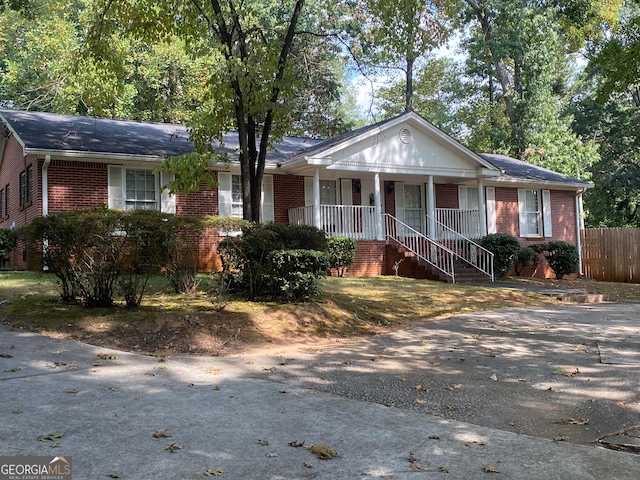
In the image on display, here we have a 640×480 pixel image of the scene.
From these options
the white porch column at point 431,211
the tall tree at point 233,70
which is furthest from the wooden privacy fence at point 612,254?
the tall tree at point 233,70

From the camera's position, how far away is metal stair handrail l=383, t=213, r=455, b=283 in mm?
17455

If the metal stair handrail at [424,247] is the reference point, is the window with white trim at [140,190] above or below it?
above

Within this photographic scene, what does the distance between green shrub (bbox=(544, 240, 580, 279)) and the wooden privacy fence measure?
2433 millimetres

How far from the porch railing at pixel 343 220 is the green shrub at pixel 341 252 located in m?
1.10

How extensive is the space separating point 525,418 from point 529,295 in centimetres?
984

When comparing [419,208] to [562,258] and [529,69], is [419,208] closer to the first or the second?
[562,258]

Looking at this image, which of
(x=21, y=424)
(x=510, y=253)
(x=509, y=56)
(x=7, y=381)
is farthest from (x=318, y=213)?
(x=509, y=56)

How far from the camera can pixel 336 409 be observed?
5.02 meters

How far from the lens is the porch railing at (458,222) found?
807 inches

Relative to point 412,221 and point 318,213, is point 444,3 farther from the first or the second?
point 412,221

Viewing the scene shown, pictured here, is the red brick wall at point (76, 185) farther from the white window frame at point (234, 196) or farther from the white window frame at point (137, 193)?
the white window frame at point (234, 196)

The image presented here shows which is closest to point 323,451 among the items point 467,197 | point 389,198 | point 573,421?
point 573,421

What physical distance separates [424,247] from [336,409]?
14156 millimetres

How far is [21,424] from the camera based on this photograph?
4.18m
